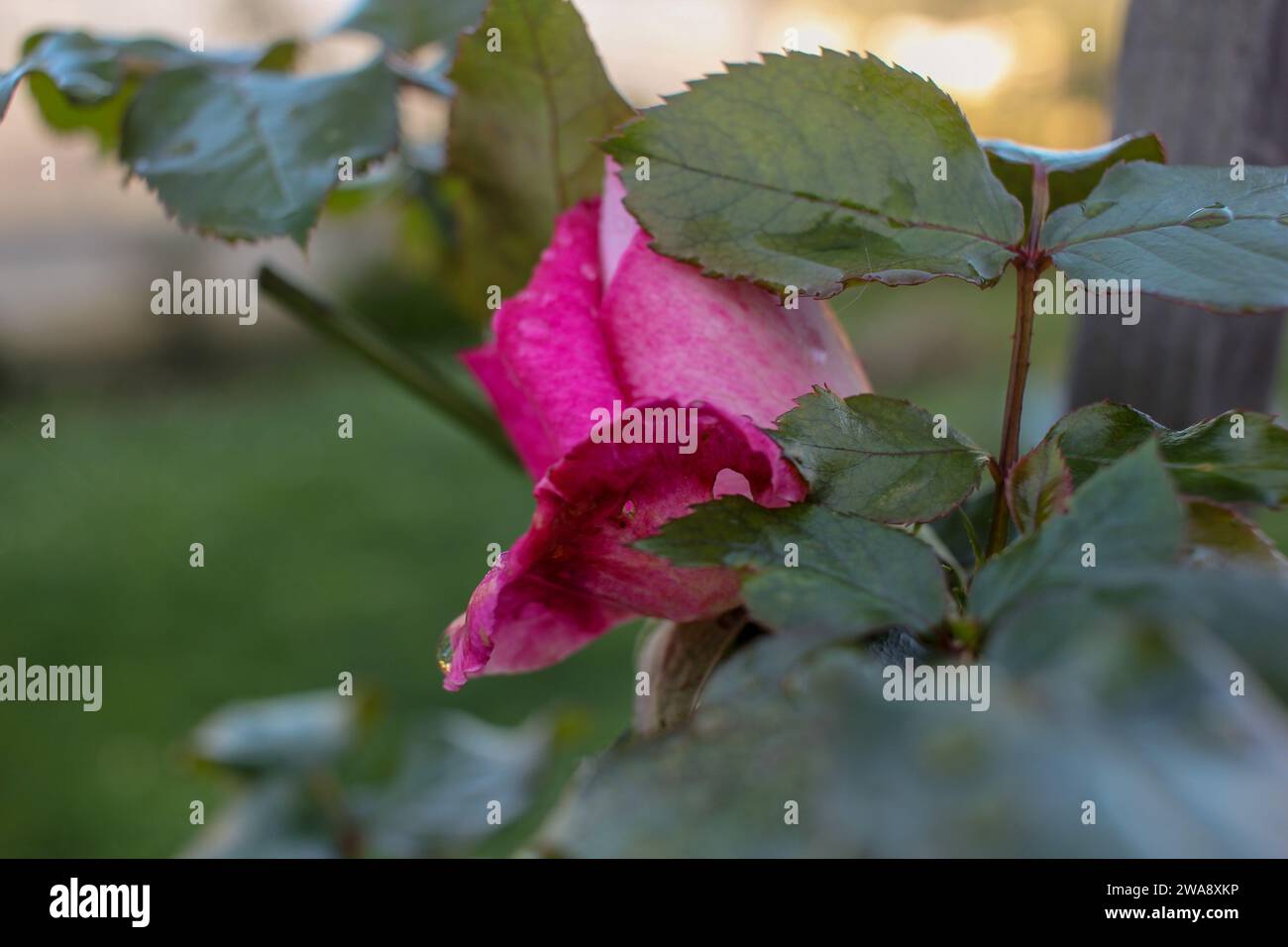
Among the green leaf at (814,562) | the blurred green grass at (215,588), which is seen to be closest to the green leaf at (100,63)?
the green leaf at (814,562)

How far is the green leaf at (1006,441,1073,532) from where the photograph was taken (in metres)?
0.24

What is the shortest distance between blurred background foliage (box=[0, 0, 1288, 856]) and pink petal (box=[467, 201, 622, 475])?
0.24ft

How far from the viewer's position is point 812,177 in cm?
27

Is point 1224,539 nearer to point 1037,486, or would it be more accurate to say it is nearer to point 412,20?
point 1037,486

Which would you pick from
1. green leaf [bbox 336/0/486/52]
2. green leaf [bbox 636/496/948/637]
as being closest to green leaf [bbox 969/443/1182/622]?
green leaf [bbox 636/496/948/637]

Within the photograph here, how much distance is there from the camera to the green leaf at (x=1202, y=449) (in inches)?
9.1

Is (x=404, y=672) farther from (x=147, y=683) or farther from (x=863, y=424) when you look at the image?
(x=863, y=424)

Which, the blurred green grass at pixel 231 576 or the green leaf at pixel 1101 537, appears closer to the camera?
the green leaf at pixel 1101 537

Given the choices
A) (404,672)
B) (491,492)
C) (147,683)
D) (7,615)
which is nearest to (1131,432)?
(404,672)

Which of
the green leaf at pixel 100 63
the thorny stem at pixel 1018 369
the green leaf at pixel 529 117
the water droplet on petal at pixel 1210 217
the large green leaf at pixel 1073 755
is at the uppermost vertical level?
the green leaf at pixel 100 63

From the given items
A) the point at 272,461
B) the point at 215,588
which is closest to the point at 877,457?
the point at 215,588

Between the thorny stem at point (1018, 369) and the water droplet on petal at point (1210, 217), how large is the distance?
0.03m

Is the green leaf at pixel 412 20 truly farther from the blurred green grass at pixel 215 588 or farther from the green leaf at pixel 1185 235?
the blurred green grass at pixel 215 588

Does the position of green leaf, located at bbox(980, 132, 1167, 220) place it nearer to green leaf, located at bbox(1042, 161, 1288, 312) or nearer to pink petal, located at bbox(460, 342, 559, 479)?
green leaf, located at bbox(1042, 161, 1288, 312)
